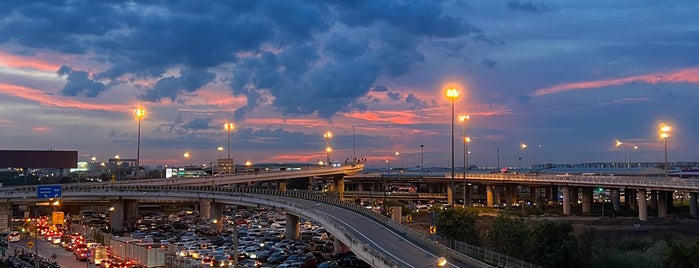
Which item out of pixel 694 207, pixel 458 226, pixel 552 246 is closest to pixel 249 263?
pixel 458 226

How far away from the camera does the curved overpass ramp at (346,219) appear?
40281mm

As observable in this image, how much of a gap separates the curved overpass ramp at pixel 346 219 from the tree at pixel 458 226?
205 cm

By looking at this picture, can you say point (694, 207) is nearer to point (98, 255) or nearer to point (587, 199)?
point (587, 199)

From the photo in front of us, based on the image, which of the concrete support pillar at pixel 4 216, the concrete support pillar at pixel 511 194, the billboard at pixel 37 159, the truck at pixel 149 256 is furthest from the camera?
the billboard at pixel 37 159

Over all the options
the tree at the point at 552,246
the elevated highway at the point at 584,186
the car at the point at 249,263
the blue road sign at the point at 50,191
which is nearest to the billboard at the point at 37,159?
the elevated highway at the point at 584,186

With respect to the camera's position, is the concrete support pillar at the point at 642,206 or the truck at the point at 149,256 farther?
the concrete support pillar at the point at 642,206

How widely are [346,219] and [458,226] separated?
640 inches

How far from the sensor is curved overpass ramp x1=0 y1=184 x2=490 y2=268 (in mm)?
40281

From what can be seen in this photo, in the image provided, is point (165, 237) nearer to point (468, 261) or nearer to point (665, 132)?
point (468, 261)

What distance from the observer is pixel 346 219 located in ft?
206

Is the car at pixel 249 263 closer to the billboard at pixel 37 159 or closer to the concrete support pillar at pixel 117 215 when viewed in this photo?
the concrete support pillar at pixel 117 215

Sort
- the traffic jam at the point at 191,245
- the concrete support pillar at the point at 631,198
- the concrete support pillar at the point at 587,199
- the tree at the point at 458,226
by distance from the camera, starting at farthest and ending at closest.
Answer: the concrete support pillar at the point at 631,198
the concrete support pillar at the point at 587,199
the traffic jam at the point at 191,245
the tree at the point at 458,226

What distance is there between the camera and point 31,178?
181m

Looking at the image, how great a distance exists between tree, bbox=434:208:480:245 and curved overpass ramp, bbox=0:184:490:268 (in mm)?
2055
